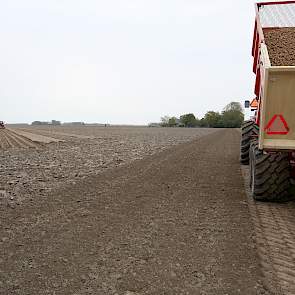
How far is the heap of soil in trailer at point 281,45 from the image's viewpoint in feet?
16.3

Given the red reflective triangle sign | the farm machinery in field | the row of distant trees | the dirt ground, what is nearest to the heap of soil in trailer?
the farm machinery in field

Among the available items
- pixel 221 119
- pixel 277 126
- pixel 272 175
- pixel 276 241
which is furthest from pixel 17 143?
pixel 221 119

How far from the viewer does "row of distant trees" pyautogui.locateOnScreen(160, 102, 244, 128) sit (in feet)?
281

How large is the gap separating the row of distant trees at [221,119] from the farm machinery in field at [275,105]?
7215 cm

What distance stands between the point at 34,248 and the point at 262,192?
345 cm

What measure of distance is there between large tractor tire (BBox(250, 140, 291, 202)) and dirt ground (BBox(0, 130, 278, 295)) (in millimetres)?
425

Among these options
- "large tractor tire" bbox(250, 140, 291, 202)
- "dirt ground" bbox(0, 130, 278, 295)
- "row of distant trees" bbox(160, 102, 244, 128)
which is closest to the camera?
"dirt ground" bbox(0, 130, 278, 295)

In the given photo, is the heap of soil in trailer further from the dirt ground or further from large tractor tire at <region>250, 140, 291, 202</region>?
the dirt ground

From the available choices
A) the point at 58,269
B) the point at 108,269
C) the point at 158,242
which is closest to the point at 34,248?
the point at 58,269

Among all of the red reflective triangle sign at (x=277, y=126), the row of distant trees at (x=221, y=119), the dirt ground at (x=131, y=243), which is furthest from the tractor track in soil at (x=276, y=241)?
the row of distant trees at (x=221, y=119)

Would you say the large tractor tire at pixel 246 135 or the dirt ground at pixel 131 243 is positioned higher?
the large tractor tire at pixel 246 135

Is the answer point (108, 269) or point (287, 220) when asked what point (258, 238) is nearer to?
point (287, 220)

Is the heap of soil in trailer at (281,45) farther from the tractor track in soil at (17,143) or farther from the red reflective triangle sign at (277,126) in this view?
the tractor track in soil at (17,143)

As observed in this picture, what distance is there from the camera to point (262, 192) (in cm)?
539
